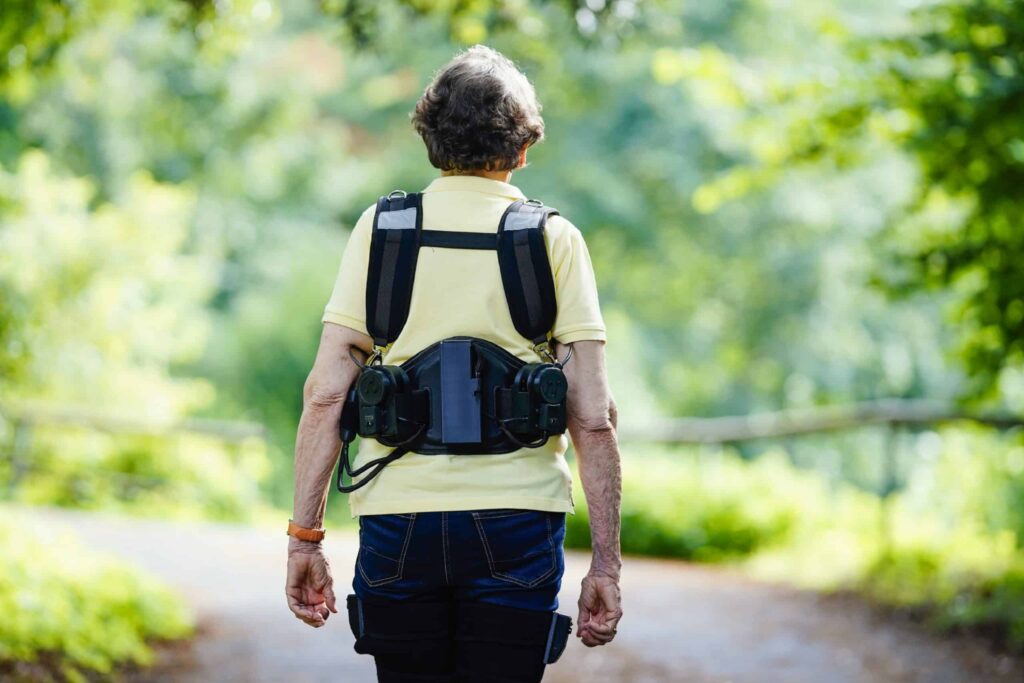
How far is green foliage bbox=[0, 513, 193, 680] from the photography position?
17.1ft

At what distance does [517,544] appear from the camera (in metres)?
2.53

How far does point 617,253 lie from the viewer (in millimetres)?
25031

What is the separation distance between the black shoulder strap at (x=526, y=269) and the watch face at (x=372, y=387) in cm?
30

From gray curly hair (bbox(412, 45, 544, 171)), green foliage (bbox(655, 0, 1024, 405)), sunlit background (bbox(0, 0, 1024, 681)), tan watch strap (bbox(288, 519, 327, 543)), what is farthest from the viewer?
sunlit background (bbox(0, 0, 1024, 681))

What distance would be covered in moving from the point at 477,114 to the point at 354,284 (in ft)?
1.42

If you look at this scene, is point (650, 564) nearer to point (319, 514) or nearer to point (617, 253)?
point (319, 514)

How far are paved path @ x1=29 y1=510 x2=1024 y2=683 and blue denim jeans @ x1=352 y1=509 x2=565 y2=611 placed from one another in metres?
3.29

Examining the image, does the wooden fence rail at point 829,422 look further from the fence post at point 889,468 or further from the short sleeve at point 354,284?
the short sleeve at point 354,284

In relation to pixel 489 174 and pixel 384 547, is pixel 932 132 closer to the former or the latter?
pixel 489 174

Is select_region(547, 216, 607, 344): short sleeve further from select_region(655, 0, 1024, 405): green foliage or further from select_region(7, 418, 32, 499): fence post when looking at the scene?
select_region(7, 418, 32, 499): fence post

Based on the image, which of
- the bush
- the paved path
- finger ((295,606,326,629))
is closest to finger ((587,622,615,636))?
finger ((295,606,326,629))

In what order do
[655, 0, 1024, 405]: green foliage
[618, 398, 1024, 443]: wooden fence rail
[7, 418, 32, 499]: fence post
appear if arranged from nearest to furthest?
[655, 0, 1024, 405]: green foliage
[618, 398, 1024, 443]: wooden fence rail
[7, 418, 32, 499]: fence post

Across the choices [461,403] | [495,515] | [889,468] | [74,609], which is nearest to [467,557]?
[495,515]

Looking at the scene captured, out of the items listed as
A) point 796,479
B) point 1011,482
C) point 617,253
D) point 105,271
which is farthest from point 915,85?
point 617,253
